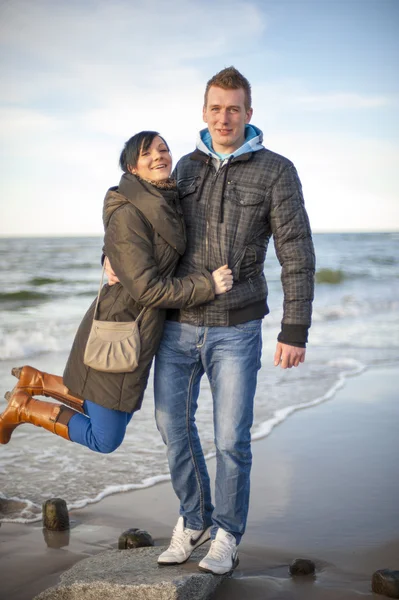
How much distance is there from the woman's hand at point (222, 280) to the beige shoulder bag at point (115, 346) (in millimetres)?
373

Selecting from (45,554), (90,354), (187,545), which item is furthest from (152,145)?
(45,554)

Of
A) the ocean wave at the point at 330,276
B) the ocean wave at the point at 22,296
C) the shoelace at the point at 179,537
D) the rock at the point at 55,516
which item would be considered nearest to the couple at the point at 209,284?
the shoelace at the point at 179,537

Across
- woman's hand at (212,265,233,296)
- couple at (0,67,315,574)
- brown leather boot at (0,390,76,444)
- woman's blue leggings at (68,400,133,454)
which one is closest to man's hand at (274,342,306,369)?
couple at (0,67,315,574)

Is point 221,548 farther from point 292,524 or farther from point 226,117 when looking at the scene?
point 226,117

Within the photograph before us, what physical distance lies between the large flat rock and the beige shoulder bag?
0.93 m

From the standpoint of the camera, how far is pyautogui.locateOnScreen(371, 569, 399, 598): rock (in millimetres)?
3168

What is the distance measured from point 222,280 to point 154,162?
657 millimetres

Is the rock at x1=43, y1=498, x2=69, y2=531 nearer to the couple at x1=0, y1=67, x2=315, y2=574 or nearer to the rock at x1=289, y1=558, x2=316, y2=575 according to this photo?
the couple at x1=0, y1=67, x2=315, y2=574

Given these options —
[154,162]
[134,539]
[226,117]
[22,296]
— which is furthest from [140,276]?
[22,296]

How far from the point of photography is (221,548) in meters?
3.40

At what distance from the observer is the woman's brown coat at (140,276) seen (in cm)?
328

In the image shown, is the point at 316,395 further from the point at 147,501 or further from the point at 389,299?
the point at 389,299

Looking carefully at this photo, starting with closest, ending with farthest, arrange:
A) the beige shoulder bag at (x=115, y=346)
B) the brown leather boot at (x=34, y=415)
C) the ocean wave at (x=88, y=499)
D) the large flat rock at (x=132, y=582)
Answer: the large flat rock at (x=132, y=582) → the beige shoulder bag at (x=115, y=346) → the brown leather boot at (x=34, y=415) → the ocean wave at (x=88, y=499)

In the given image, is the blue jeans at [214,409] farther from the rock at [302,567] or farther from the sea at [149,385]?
the sea at [149,385]
